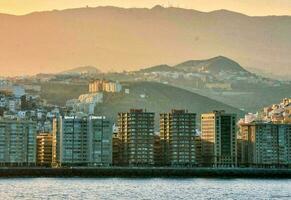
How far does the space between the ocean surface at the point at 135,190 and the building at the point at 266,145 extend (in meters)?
27.7

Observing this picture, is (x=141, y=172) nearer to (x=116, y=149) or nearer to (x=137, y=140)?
(x=137, y=140)

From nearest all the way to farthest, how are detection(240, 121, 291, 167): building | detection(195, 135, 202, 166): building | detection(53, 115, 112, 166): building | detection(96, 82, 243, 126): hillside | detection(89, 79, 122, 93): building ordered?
detection(53, 115, 112, 166): building < detection(195, 135, 202, 166): building < detection(240, 121, 291, 167): building < detection(96, 82, 243, 126): hillside < detection(89, 79, 122, 93): building

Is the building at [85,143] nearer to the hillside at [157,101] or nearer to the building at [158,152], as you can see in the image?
the building at [158,152]

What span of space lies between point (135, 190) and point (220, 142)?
41171mm

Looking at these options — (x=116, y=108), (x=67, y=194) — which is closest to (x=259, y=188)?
(x=67, y=194)

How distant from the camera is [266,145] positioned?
12138 centimetres

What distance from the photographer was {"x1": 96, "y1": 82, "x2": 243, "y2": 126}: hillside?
6486 inches

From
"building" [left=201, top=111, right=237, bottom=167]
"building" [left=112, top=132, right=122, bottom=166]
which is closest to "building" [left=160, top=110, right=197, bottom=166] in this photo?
"building" [left=201, top=111, right=237, bottom=167]

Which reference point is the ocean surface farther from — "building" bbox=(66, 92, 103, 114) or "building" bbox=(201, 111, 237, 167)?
"building" bbox=(66, 92, 103, 114)

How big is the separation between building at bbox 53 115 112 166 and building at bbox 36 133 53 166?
2.86 meters

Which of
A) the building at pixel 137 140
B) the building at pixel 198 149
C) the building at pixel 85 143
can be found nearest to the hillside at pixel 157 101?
the building at pixel 198 149

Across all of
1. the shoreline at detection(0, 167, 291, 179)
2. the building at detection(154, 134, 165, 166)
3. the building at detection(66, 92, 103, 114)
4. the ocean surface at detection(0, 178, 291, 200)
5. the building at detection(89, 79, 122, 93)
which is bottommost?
the ocean surface at detection(0, 178, 291, 200)

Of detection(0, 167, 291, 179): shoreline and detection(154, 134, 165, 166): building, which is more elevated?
detection(154, 134, 165, 166): building

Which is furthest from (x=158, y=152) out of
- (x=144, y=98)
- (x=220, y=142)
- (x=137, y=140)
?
(x=144, y=98)
